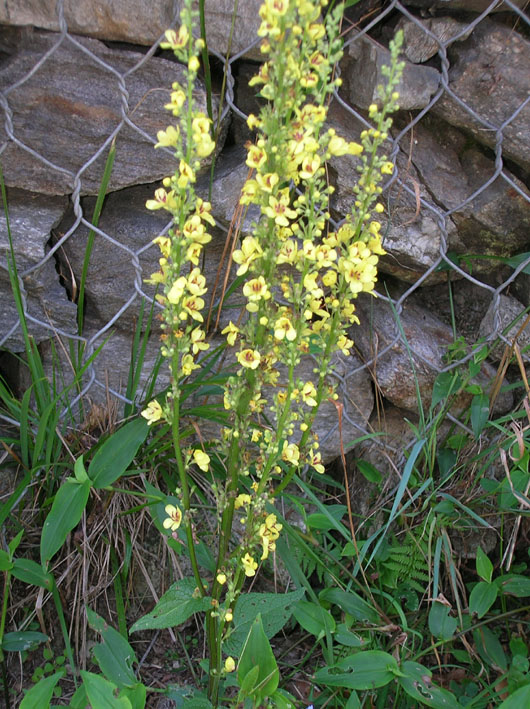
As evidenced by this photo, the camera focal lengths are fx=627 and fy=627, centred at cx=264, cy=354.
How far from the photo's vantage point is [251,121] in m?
0.82

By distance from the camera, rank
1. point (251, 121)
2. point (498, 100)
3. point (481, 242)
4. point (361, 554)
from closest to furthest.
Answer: point (251, 121), point (361, 554), point (498, 100), point (481, 242)

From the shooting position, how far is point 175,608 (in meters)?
1.02

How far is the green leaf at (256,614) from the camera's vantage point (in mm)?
1075

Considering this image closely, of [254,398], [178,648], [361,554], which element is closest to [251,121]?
[254,398]

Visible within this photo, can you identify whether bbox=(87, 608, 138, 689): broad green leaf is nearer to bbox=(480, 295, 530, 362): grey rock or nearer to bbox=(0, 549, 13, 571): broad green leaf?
bbox=(0, 549, 13, 571): broad green leaf

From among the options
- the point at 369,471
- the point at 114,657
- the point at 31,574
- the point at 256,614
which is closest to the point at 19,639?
the point at 31,574

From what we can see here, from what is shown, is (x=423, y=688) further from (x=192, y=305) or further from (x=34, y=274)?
(x=34, y=274)

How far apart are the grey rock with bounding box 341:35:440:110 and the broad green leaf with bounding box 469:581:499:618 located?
112 centimetres

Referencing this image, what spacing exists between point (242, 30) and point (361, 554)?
1.23 meters

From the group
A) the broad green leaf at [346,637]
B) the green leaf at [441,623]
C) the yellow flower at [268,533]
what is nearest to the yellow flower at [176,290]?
the yellow flower at [268,533]

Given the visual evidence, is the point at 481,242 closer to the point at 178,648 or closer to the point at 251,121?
the point at 251,121

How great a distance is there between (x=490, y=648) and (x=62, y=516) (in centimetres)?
94

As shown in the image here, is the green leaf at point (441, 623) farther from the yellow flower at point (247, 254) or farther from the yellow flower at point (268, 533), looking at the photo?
the yellow flower at point (247, 254)

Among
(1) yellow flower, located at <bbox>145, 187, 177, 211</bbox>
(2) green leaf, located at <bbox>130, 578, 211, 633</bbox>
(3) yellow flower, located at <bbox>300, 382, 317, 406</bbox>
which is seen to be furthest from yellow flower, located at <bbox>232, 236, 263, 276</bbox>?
(2) green leaf, located at <bbox>130, 578, 211, 633</bbox>
